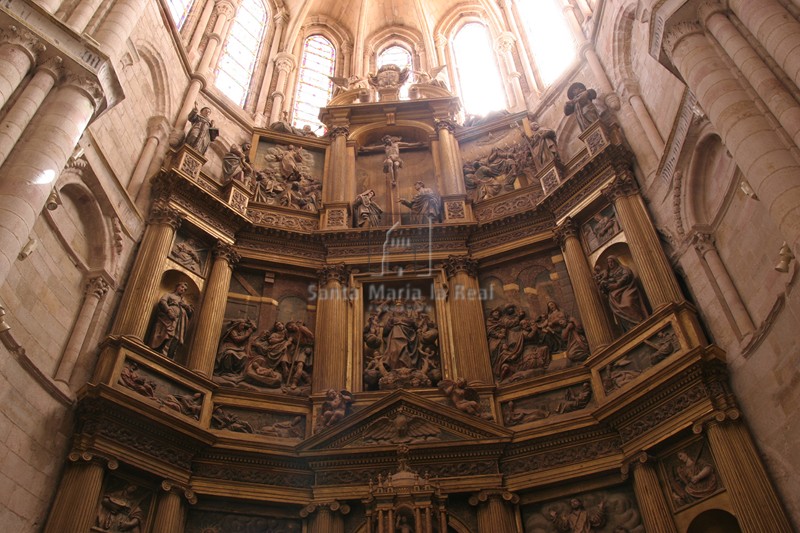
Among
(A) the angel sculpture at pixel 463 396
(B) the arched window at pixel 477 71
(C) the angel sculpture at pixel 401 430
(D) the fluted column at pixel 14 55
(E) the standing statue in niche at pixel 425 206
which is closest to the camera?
(D) the fluted column at pixel 14 55

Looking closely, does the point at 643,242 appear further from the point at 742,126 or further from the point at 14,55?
the point at 14,55

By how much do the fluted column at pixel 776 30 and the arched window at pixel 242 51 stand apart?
13.3 metres

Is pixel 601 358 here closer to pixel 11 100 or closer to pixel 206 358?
pixel 206 358

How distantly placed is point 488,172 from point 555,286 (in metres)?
3.90

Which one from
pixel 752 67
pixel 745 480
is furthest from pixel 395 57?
pixel 745 480

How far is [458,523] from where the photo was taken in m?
10.5

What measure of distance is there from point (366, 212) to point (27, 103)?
796 centimetres

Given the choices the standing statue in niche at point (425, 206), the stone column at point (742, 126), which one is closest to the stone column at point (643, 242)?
the stone column at point (742, 126)

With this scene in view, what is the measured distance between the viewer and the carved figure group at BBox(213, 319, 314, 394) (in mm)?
12336

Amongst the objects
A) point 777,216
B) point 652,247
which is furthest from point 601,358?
point 777,216

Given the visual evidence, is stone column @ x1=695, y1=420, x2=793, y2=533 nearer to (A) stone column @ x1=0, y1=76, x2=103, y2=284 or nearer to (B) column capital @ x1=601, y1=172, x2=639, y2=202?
(B) column capital @ x1=601, y1=172, x2=639, y2=202

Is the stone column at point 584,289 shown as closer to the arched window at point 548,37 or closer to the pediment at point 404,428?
the pediment at point 404,428

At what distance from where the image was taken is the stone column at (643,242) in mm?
10969

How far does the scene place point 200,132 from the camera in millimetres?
14344
